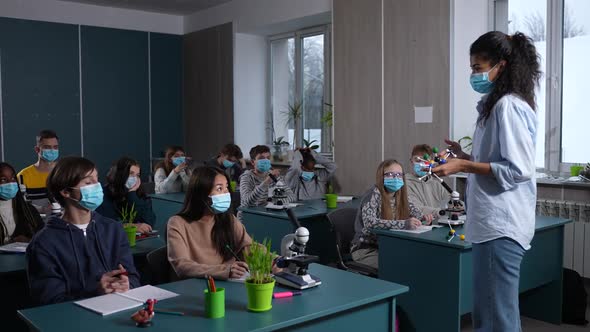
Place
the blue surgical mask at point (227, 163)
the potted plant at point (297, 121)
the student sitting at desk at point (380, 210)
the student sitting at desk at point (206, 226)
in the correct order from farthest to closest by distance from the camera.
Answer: the potted plant at point (297, 121), the blue surgical mask at point (227, 163), the student sitting at desk at point (380, 210), the student sitting at desk at point (206, 226)

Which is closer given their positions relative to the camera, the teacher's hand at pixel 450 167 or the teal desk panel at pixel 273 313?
the teal desk panel at pixel 273 313

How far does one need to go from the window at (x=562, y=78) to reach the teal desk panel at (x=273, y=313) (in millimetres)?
3092

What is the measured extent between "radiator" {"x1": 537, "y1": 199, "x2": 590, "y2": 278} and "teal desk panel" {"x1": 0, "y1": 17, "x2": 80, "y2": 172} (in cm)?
593

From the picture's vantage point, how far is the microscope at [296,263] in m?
2.07

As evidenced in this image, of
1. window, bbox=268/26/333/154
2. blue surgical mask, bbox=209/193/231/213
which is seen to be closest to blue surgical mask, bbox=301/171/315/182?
window, bbox=268/26/333/154

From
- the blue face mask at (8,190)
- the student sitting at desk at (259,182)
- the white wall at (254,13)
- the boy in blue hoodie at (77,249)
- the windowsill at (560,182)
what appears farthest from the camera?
the white wall at (254,13)

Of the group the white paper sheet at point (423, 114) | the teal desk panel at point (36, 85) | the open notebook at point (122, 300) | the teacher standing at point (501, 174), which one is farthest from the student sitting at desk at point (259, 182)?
the teal desk panel at point (36, 85)

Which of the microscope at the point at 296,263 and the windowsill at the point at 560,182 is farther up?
the windowsill at the point at 560,182

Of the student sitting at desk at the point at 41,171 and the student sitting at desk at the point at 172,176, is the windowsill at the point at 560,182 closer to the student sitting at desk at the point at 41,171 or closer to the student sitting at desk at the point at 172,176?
the student sitting at desk at the point at 172,176

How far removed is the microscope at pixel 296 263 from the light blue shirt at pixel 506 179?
63 cm

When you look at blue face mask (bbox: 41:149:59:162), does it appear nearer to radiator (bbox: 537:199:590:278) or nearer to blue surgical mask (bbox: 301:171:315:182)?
blue surgical mask (bbox: 301:171:315:182)

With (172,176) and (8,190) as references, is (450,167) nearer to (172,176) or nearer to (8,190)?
(8,190)

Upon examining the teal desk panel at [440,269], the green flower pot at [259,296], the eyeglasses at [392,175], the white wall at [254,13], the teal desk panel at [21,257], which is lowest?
the teal desk panel at [440,269]

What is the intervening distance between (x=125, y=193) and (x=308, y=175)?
6.76 feet
